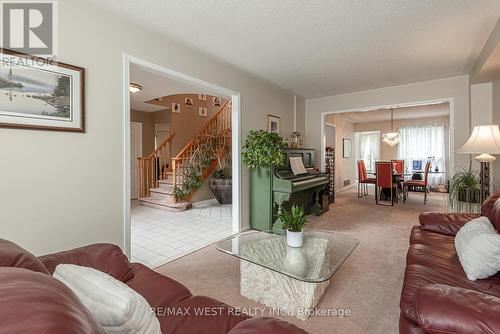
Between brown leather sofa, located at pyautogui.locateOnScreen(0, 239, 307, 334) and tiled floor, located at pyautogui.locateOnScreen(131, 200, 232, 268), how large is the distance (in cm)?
136

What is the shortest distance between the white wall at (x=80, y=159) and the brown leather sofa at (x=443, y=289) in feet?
7.70

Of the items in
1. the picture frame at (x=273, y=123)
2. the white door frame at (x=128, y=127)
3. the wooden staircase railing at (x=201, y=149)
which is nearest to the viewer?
the white door frame at (x=128, y=127)

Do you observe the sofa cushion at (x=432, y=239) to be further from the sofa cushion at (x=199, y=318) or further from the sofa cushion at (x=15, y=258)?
the sofa cushion at (x=15, y=258)

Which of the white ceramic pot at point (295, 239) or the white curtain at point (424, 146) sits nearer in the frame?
the white ceramic pot at point (295, 239)

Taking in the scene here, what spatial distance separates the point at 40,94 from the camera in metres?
1.86

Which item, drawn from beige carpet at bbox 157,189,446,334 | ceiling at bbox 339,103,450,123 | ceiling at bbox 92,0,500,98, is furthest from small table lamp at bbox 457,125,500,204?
ceiling at bbox 339,103,450,123

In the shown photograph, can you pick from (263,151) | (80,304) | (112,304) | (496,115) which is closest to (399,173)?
(496,115)

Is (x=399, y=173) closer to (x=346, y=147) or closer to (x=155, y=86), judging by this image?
(x=346, y=147)

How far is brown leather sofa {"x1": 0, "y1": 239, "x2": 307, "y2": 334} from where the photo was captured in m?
0.41

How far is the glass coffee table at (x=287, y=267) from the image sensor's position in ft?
5.85

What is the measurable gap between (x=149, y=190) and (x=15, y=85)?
4828mm

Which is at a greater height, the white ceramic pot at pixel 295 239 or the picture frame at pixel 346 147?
the picture frame at pixel 346 147

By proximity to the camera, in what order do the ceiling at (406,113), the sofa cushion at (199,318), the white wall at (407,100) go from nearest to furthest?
the sofa cushion at (199,318) < the white wall at (407,100) < the ceiling at (406,113)

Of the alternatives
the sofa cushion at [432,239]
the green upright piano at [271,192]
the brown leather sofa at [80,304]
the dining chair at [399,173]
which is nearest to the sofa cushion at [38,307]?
the brown leather sofa at [80,304]
